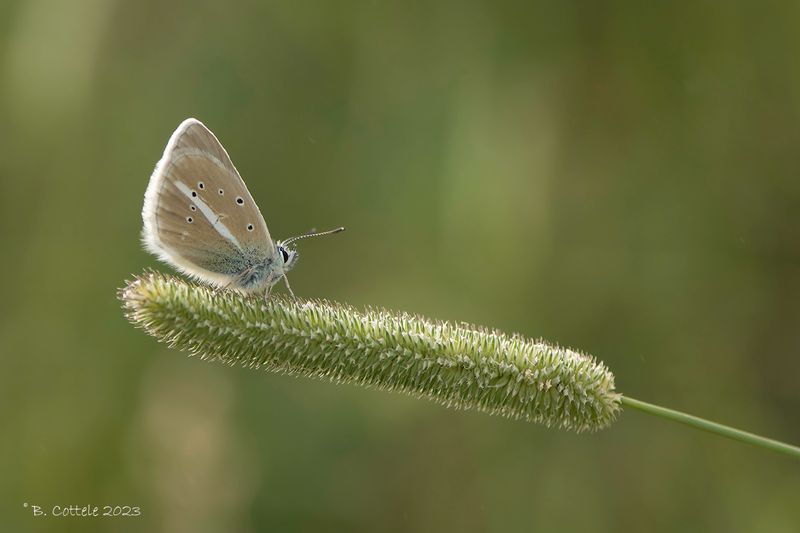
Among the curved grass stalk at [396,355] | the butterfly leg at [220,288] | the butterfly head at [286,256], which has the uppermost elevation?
the butterfly head at [286,256]

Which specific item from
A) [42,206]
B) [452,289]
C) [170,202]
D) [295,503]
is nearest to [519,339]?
[170,202]

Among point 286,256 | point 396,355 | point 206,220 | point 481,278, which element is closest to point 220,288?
point 206,220

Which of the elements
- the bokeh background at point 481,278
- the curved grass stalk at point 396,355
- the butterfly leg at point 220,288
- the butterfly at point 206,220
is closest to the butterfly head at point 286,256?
the butterfly at point 206,220

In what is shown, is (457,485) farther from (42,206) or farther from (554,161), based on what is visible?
(42,206)

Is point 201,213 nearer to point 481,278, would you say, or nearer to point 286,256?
point 286,256

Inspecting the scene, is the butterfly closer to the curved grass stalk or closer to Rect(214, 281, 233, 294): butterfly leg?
Rect(214, 281, 233, 294): butterfly leg

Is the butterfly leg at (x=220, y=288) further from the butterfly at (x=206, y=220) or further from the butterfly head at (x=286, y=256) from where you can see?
the butterfly head at (x=286, y=256)
